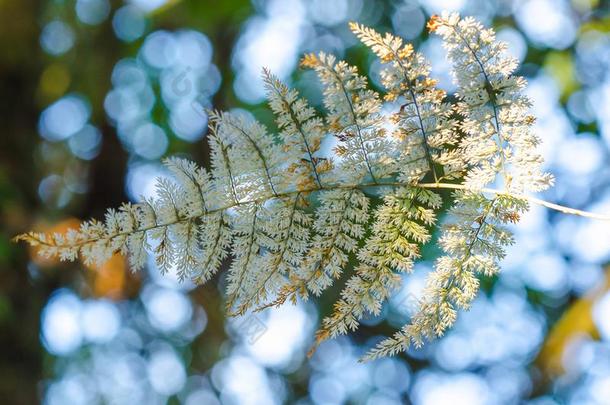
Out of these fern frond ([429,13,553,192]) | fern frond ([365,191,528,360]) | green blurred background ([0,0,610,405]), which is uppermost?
fern frond ([429,13,553,192])

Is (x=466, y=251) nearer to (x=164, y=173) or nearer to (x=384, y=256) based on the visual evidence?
(x=384, y=256)

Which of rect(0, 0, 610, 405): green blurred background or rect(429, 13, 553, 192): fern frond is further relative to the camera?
rect(0, 0, 610, 405): green blurred background

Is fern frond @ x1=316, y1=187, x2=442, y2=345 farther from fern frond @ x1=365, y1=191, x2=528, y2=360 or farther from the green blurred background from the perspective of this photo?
the green blurred background

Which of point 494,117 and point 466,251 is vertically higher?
point 494,117

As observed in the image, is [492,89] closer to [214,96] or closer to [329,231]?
[329,231]

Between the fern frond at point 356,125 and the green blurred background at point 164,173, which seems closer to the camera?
the fern frond at point 356,125

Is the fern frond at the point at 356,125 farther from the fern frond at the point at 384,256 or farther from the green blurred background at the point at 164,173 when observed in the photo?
the green blurred background at the point at 164,173

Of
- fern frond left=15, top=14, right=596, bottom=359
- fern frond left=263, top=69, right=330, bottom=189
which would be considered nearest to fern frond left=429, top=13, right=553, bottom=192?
fern frond left=15, top=14, right=596, bottom=359

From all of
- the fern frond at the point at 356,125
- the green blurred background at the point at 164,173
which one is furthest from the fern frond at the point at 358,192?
the green blurred background at the point at 164,173

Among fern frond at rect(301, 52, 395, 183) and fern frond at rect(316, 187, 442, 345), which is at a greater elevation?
fern frond at rect(301, 52, 395, 183)

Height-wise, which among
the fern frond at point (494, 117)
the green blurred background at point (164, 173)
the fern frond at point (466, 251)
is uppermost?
the fern frond at point (494, 117)

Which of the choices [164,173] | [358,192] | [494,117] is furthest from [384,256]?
[164,173]
